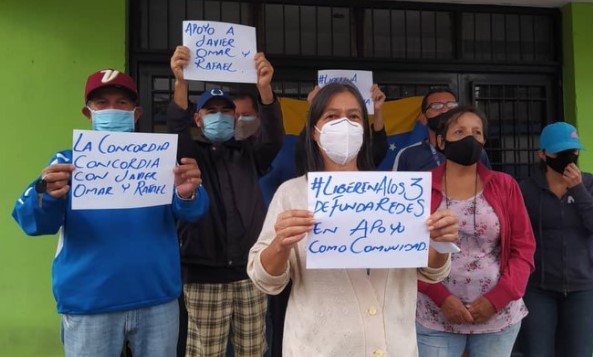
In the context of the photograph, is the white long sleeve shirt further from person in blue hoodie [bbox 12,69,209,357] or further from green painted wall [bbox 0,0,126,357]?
green painted wall [bbox 0,0,126,357]

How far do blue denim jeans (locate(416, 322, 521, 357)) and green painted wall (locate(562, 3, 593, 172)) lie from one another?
114 inches

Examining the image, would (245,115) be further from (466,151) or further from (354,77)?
(466,151)

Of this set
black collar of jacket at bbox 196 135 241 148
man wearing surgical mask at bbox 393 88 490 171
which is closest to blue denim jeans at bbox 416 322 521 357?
man wearing surgical mask at bbox 393 88 490 171

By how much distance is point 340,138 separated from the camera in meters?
1.74

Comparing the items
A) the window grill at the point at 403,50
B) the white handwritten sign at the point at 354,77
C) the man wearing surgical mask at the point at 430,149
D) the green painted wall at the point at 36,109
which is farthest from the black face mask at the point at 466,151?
the green painted wall at the point at 36,109

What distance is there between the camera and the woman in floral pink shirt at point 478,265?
95.3 inches

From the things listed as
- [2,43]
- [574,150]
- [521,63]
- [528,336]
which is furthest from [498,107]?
[2,43]

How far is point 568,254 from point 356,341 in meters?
2.17

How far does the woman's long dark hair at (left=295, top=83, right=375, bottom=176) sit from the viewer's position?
1801mm

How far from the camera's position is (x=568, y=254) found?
3.19 m

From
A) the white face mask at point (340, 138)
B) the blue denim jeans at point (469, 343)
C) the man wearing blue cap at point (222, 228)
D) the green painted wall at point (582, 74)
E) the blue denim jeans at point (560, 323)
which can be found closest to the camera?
the white face mask at point (340, 138)

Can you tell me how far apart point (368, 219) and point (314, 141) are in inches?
14.1

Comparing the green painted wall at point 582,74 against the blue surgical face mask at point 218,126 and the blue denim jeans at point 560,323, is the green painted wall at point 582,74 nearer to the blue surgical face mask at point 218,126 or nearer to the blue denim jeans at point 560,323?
the blue denim jeans at point 560,323

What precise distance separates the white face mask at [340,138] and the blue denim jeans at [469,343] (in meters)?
1.22
